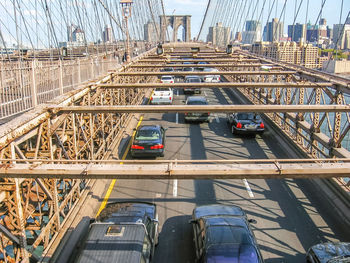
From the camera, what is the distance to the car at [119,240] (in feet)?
23.6

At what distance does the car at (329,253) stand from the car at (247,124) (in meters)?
11.1

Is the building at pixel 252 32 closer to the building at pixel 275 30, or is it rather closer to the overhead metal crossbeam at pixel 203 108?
the building at pixel 275 30

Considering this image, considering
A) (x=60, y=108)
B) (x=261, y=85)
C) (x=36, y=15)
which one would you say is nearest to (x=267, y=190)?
(x=261, y=85)

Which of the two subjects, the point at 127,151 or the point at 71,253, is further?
the point at 127,151

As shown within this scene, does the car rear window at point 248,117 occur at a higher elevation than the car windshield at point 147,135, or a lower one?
higher

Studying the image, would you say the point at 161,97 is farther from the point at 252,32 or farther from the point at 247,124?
the point at 252,32

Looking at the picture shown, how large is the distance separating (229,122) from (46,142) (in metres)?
14.2

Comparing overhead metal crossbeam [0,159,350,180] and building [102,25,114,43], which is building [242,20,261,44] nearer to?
building [102,25,114,43]

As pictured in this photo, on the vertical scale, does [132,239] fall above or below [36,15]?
below

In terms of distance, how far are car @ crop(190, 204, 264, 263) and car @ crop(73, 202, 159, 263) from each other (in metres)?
1.21

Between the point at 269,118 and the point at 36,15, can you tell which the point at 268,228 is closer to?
the point at 269,118

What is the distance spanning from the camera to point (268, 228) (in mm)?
10375

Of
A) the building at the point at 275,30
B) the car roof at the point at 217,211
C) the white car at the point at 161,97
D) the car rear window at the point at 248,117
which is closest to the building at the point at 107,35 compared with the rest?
the white car at the point at 161,97

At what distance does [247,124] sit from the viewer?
64.1 feet
